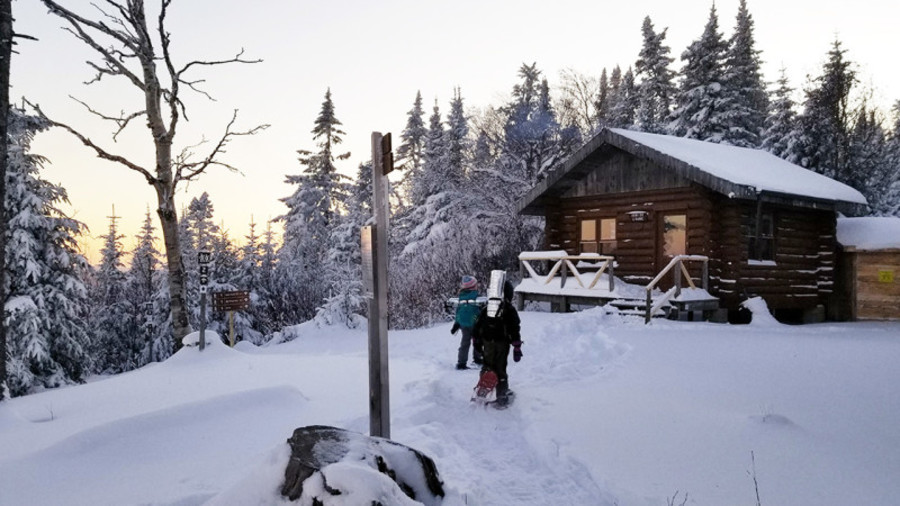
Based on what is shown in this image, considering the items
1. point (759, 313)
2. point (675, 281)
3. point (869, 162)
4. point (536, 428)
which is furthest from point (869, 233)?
point (869, 162)

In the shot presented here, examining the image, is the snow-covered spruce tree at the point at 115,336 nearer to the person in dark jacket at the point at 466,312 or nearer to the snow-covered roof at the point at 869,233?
the person in dark jacket at the point at 466,312

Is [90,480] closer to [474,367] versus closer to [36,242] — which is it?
[474,367]

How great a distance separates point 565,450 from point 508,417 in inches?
57.8

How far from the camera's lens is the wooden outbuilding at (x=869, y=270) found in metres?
15.8

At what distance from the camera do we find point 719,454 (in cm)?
451

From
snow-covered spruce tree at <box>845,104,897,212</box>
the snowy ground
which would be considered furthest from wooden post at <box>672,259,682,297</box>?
snow-covered spruce tree at <box>845,104,897,212</box>

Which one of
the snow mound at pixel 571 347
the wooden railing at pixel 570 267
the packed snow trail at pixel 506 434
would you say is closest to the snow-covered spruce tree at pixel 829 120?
the wooden railing at pixel 570 267

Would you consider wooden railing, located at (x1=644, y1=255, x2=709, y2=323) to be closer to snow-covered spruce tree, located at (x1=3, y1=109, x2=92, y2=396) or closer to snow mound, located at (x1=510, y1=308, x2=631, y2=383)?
snow mound, located at (x1=510, y1=308, x2=631, y2=383)

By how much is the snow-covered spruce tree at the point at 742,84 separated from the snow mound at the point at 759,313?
52.3 ft

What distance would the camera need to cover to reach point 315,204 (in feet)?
106

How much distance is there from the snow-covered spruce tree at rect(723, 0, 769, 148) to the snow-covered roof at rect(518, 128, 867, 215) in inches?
386

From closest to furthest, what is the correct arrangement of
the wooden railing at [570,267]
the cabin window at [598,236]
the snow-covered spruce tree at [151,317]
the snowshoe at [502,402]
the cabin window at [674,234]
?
the snowshoe at [502,402] → the wooden railing at [570,267] → the cabin window at [674,234] → the cabin window at [598,236] → the snow-covered spruce tree at [151,317]

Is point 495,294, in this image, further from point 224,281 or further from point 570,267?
point 224,281

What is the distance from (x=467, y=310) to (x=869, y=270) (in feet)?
48.9
